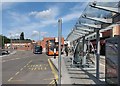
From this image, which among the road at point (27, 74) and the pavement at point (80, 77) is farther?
the road at point (27, 74)

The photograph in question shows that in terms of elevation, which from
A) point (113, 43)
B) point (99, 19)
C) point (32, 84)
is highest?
point (99, 19)

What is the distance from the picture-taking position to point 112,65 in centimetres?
1134

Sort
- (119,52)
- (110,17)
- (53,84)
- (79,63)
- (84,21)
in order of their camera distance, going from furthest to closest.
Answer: (79,63)
(84,21)
(53,84)
(110,17)
(119,52)

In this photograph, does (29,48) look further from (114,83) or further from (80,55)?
(114,83)

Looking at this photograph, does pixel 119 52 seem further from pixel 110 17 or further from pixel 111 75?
pixel 110 17

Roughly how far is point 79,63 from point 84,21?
10.2 metres

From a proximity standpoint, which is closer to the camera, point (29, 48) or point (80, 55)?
point (80, 55)

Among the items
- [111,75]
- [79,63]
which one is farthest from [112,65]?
[79,63]

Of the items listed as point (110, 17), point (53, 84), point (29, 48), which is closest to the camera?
point (110, 17)

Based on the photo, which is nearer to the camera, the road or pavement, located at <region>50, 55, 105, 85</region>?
pavement, located at <region>50, 55, 105, 85</region>

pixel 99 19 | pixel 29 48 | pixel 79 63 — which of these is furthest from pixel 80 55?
pixel 29 48

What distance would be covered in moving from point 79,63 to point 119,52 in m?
16.2

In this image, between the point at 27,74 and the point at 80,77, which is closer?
the point at 80,77

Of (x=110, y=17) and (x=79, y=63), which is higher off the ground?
(x=110, y=17)
